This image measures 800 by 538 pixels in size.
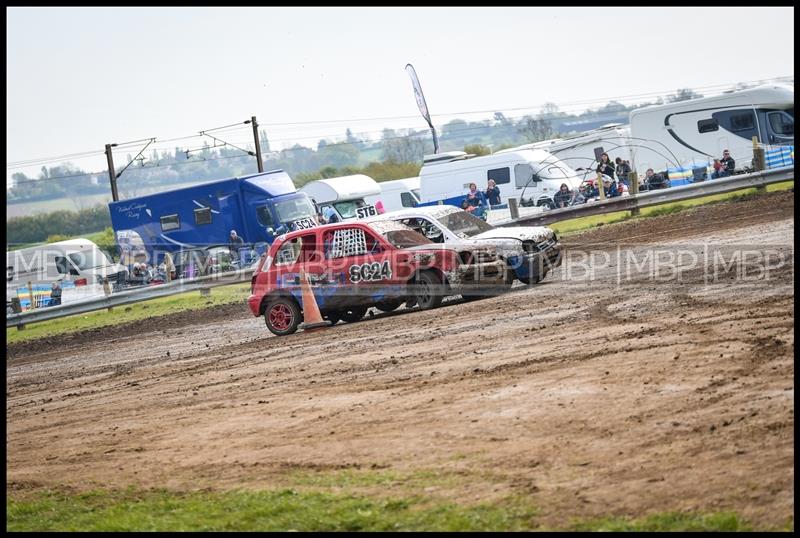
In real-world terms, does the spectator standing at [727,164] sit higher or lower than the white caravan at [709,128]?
lower

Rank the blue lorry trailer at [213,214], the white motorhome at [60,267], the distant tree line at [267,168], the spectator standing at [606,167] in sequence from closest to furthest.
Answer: the spectator standing at [606,167], the blue lorry trailer at [213,214], the white motorhome at [60,267], the distant tree line at [267,168]

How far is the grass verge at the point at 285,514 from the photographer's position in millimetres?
5891

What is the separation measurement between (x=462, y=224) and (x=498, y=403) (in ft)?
27.3

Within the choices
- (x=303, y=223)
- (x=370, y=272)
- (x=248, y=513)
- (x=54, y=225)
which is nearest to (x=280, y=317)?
(x=370, y=272)

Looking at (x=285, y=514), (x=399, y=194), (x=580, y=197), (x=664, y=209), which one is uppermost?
(x=399, y=194)

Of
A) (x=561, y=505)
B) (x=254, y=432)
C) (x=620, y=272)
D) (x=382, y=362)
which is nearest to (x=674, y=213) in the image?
(x=620, y=272)

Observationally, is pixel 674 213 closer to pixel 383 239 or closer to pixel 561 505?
pixel 383 239

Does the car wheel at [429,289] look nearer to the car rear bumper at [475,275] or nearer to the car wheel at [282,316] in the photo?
the car rear bumper at [475,275]

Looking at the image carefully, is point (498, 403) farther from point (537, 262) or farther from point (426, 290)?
point (537, 262)

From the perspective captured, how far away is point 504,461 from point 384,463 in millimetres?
961

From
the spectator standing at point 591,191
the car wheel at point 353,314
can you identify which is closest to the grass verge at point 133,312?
the car wheel at point 353,314

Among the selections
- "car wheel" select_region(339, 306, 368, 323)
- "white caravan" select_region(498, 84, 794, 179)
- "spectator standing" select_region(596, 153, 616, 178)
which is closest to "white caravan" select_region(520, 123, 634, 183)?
"white caravan" select_region(498, 84, 794, 179)

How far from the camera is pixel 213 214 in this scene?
3419cm

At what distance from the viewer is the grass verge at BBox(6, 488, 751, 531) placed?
5.89 metres
